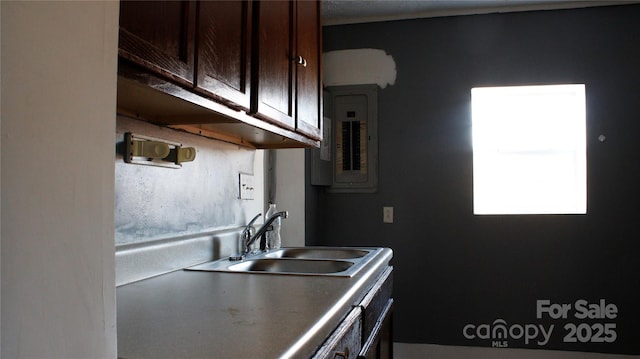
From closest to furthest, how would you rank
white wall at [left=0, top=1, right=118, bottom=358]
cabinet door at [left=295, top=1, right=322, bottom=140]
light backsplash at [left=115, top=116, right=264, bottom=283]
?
1. white wall at [left=0, top=1, right=118, bottom=358]
2. light backsplash at [left=115, top=116, right=264, bottom=283]
3. cabinet door at [left=295, top=1, right=322, bottom=140]

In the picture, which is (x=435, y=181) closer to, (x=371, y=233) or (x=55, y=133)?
(x=371, y=233)

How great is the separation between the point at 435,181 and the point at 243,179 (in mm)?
1592

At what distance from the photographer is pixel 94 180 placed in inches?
15.6

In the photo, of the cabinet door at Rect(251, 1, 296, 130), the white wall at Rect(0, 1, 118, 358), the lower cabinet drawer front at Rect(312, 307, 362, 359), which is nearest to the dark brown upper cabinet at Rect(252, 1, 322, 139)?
the cabinet door at Rect(251, 1, 296, 130)

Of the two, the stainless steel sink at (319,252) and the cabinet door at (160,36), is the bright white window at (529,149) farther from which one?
the cabinet door at (160,36)

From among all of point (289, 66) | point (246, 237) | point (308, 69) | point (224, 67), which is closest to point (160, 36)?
point (224, 67)

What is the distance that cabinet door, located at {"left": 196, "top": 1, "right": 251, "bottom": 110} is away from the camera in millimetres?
1018

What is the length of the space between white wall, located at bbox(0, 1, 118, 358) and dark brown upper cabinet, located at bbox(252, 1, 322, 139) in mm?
879

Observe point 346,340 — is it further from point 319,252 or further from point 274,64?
point 319,252

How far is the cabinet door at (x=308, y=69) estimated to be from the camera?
1661 mm

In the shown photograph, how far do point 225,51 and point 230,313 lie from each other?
589 mm

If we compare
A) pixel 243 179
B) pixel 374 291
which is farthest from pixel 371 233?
pixel 374 291

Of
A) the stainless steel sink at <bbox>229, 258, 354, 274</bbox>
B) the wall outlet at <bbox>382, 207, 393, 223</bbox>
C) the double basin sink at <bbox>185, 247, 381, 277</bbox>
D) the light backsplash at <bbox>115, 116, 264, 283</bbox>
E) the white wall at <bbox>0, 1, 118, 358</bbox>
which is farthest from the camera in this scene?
the wall outlet at <bbox>382, 207, 393, 223</bbox>

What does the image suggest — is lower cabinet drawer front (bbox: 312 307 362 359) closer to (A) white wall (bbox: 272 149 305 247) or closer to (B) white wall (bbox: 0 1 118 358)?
(B) white wall (bbox: 0 1 118 358)
